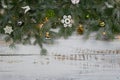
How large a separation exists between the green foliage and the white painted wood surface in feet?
0.22

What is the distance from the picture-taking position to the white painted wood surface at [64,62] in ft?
5.76

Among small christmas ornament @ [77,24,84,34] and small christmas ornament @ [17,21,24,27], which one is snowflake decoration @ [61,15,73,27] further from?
small christmas ornament @ [17,21,24,27]

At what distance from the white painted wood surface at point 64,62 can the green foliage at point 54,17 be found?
7cm

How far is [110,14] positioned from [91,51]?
252 millimetres

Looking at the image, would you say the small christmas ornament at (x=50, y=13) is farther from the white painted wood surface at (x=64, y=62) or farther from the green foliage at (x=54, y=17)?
the white painted wood surface at (x=64, y=62)

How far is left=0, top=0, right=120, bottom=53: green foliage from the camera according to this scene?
5.54 ft

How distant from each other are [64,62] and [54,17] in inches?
11.1

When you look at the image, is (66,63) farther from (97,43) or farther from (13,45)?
(13,45)

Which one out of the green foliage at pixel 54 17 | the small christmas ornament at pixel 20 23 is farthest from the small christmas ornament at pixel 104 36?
the small christmas ornament at pixel 20 23

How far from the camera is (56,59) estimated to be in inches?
69.4

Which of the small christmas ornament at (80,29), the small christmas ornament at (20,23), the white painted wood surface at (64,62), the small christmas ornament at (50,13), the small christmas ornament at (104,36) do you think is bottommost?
the white painted wood surface at (64,62)

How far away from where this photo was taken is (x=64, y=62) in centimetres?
176

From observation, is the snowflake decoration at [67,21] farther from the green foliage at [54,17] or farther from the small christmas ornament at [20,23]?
the small christmas ornament at [20,23]

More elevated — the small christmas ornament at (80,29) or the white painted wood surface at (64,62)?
the small christmas ornament at (80,29)
